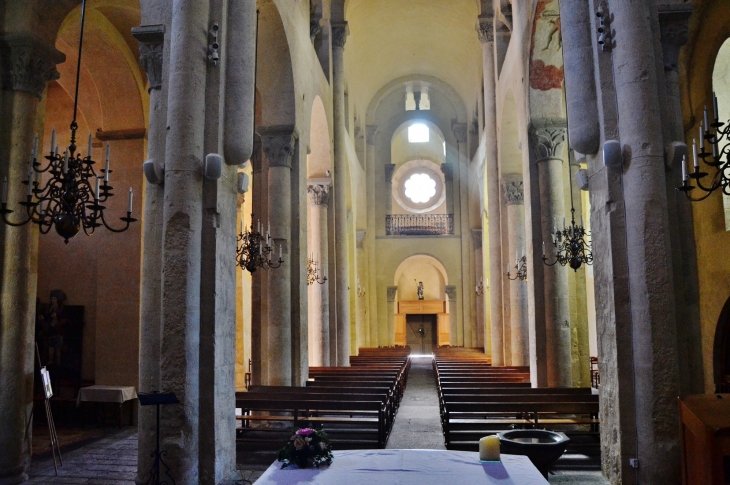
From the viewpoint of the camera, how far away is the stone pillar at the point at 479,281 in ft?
86.3

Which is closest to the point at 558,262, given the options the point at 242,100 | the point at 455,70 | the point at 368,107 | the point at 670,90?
the point at 670,90

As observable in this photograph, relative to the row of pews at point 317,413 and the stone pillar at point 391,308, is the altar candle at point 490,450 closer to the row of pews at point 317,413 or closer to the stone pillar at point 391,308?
the row of pews at point 317,413

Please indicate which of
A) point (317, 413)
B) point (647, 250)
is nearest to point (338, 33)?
point (317, 413)

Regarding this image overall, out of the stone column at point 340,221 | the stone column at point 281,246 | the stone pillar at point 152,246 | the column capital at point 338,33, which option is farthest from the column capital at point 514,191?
the stone pillar at point 152,246

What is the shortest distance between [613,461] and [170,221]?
5158mm

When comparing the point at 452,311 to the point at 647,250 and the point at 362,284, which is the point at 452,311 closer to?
the point at 362,284

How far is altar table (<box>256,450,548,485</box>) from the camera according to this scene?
369cm

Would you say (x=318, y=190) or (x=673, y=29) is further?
(x=318, y=190)

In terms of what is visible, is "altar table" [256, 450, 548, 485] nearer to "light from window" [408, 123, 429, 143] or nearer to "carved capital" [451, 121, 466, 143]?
"carved capital" [451, 121, 466, 143]

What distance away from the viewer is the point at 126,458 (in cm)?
849

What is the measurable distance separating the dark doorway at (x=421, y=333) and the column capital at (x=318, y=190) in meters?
17.3

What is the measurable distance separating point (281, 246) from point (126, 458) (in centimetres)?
473

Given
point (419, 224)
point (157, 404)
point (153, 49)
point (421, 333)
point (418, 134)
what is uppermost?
point (418, 134)

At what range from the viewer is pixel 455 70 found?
1046 inches
